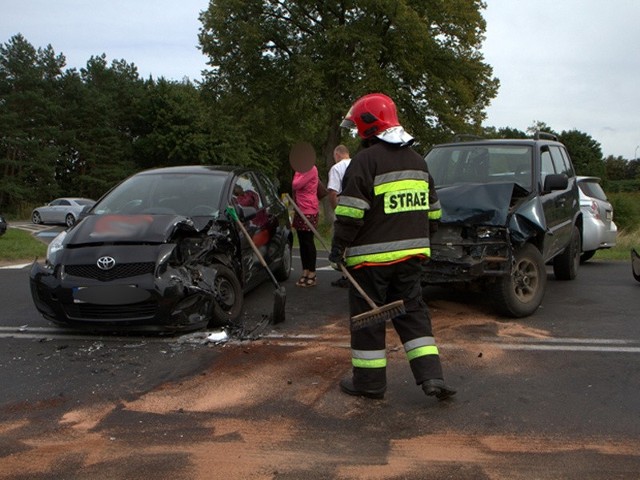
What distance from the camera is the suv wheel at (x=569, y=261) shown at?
855cm

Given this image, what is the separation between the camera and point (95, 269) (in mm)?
5410

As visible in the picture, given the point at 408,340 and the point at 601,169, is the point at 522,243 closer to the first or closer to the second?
the point at 408,340

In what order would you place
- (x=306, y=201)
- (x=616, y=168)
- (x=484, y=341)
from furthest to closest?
(x=616, y=168) < (x=306, y=201) < (x=484, y=341)

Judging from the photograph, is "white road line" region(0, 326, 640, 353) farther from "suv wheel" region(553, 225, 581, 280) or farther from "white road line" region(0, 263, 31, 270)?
"white road line" region(0, 263, 31, 270)

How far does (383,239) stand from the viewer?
4074 mm

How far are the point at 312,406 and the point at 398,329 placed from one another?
783mm

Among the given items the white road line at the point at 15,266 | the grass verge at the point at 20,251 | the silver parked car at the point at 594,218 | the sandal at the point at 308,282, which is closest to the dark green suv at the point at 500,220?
the sandal at the point at 308,282

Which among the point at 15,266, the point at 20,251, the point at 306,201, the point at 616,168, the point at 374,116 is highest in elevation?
the point at 616,168

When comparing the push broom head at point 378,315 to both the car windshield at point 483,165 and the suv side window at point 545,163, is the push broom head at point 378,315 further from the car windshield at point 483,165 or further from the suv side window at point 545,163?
the suv side window at point 545,163

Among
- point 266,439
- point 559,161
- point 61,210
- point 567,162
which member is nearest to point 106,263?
point 266,439

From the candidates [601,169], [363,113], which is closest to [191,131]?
[601,169]

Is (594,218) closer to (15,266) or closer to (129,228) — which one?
(129,228)

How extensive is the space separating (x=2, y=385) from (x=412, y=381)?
3.01 m

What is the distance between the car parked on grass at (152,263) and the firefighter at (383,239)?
189 cm
